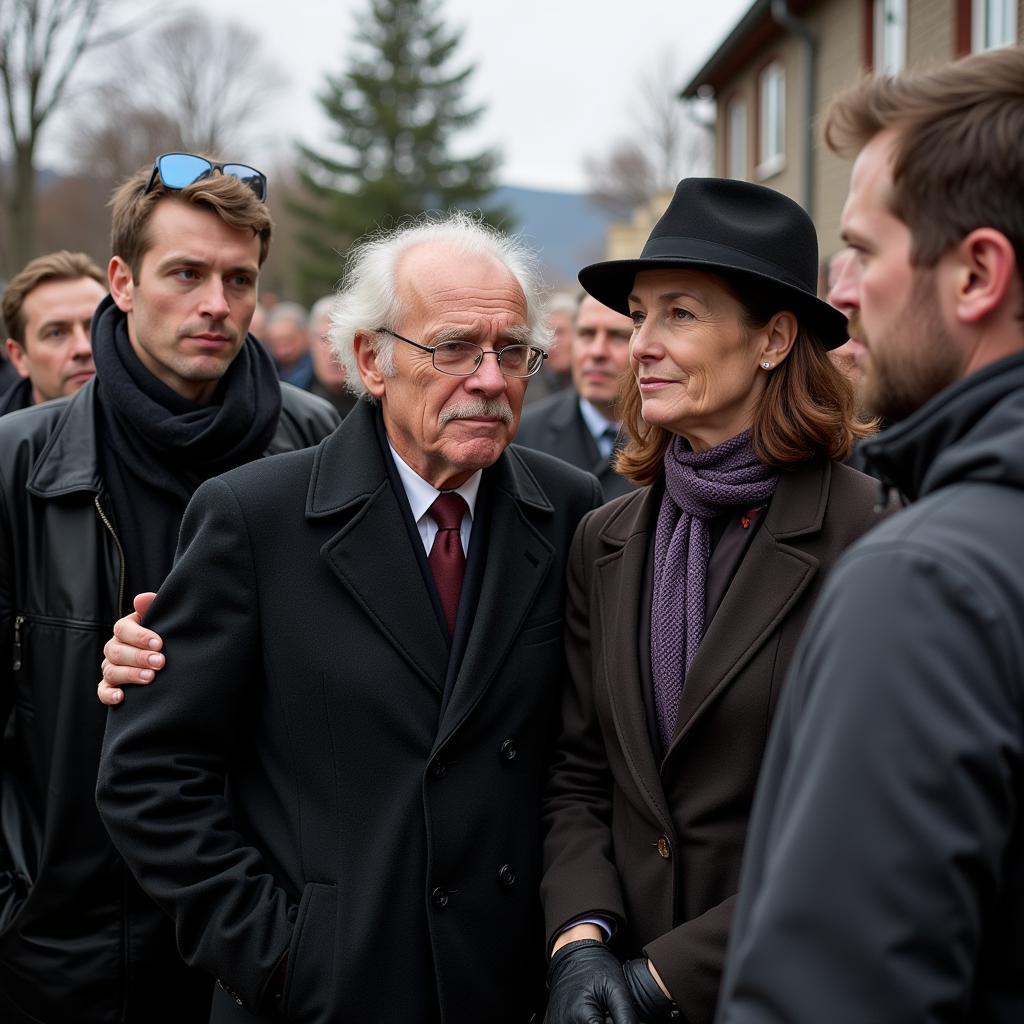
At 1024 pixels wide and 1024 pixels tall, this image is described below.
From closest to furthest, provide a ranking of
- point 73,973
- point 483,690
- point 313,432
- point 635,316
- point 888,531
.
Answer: point 888,531 → point 483,690 → point 635,316 → point 73,973 → point 313,432

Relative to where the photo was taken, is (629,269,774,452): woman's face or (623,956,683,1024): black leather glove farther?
(629,269,774,452): woman's face

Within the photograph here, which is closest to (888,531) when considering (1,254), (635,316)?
(635,316)

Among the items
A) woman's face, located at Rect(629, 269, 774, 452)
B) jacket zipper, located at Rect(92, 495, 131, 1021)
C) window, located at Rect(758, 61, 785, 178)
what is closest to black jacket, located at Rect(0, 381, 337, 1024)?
jacket zipper, located at Rect(92, 495, 131, 1021)

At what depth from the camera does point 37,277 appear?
183 inches

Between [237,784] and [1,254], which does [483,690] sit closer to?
[237,784]

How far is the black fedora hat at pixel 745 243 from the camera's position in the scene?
2.57 meters

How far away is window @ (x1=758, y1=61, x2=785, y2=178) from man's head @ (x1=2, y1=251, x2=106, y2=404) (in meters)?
14.6

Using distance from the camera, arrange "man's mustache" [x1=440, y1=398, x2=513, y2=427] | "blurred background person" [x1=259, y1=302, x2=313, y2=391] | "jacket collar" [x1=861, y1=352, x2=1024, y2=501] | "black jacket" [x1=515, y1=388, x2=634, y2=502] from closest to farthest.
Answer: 1. "jacket collar" [x1=861, y1=352, x2=1024, y2=501]
2. "man's mustache" [x1=440, y1=398, x2=513, y2=427]
3. "black jacket" [x1=515, y1=388, x2=634, y2=502]
4. "blurred background person" [x1=259, y1=302, x2=313, y2=391]

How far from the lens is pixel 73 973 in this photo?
3098mm

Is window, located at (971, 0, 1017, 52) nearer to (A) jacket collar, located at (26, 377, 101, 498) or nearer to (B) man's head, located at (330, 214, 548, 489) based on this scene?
(B) man's head, located at (330, 214, 548, 489)

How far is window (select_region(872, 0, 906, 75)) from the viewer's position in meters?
12.9

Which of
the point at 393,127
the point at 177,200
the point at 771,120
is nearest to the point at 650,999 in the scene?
the point at 177,200

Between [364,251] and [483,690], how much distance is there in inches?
49.4

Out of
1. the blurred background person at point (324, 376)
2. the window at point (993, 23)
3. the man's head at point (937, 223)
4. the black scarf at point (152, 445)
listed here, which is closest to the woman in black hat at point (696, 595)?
the man's head at point (937, 223)
